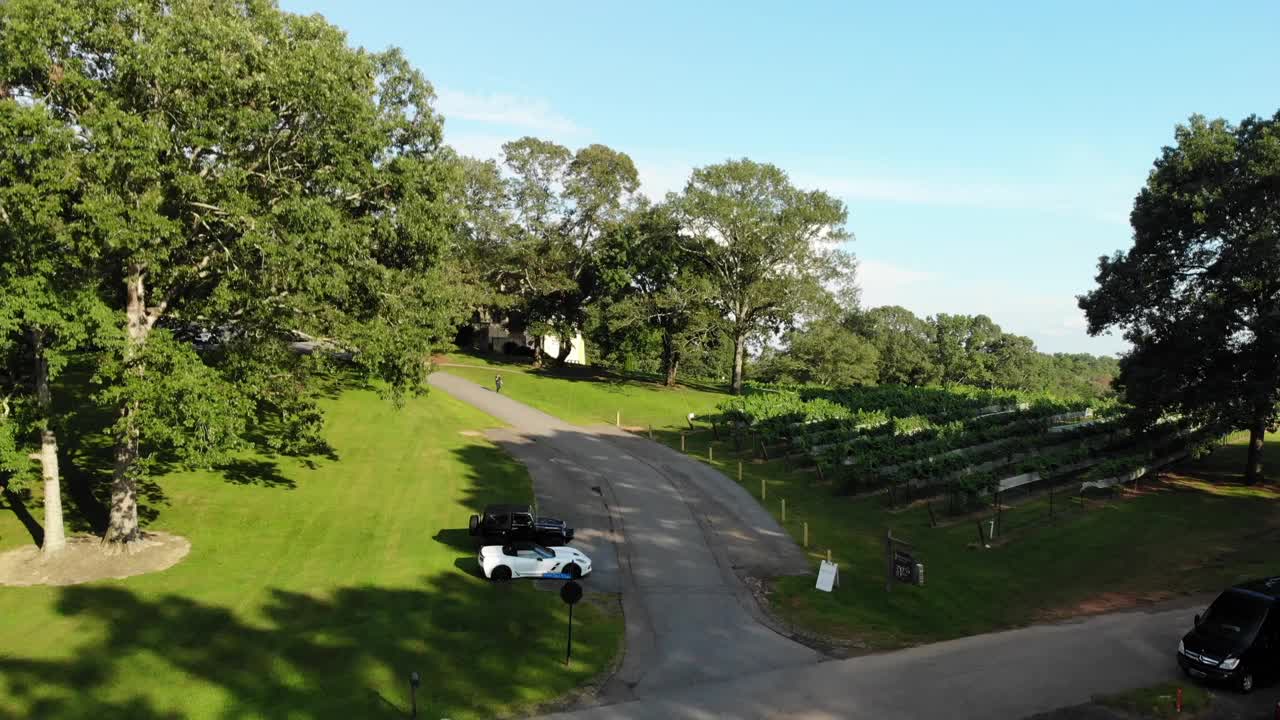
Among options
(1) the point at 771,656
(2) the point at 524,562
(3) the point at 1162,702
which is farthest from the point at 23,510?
(3) the point at 1162,702

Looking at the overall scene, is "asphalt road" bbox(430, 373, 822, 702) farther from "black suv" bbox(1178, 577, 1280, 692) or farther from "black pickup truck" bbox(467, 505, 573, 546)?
"black suv" bbox(1178, 577, 1280, 692)

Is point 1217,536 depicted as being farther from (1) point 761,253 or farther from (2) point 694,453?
(1) point 761,253

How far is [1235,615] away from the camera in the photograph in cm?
1775

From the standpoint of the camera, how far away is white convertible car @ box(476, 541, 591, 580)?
2486cm

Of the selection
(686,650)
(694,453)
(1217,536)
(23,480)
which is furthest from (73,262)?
(1217,536)

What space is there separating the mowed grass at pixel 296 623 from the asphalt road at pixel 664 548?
1432 millimetres

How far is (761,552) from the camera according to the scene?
2897cm

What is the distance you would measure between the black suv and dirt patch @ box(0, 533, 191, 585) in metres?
28.6

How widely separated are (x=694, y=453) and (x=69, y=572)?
30.0 m

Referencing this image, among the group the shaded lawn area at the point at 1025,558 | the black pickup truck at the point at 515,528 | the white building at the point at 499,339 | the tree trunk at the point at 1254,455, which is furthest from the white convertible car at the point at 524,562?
the white building at the point at 499,339

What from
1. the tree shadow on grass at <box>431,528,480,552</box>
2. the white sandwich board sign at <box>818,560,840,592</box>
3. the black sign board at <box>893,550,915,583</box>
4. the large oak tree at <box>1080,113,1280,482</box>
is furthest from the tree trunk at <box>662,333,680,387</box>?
the black sign board at <box>893,550,915,583</box>

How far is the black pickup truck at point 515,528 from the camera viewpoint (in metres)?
27.7

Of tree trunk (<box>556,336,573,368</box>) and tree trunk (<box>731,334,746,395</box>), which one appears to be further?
tree trunk (<box>556,336,573,368</box>)

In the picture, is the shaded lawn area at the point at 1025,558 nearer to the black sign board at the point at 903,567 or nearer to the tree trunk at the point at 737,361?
the black sign board at the point at 903,567
